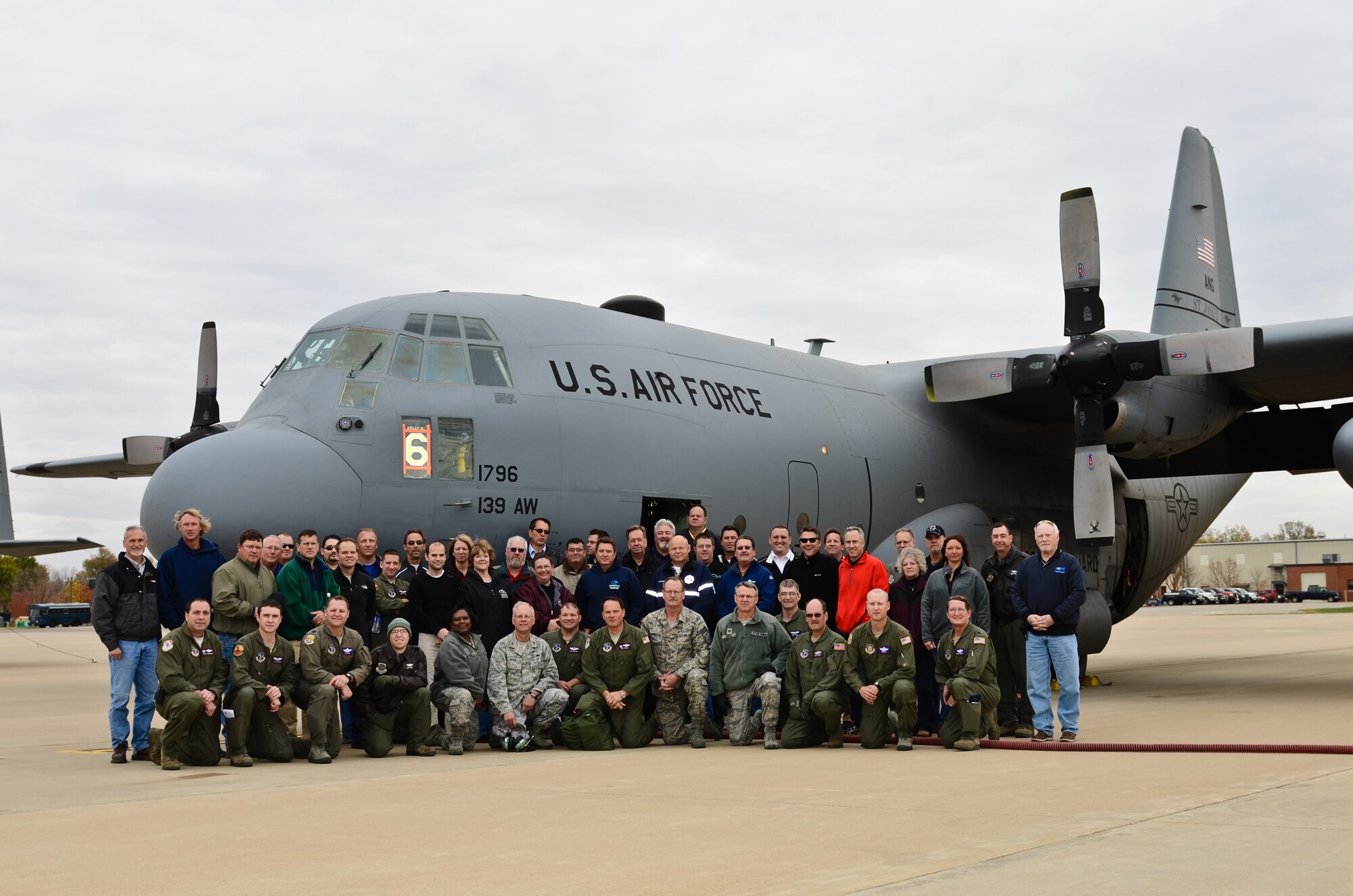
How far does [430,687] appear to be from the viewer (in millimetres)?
9680

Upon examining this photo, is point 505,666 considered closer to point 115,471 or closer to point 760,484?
point 760,484

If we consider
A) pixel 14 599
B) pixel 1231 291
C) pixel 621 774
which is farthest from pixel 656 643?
pixel 14 599

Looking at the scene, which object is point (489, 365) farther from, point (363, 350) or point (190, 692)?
point (190, 692)

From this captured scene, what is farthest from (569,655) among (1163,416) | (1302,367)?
(1302,367)

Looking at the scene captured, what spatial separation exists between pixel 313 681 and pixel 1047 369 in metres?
8.65

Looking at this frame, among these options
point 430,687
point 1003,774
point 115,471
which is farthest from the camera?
point 115,471

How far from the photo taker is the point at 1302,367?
49.0 feet

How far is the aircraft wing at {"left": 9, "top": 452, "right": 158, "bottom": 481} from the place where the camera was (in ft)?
71.8

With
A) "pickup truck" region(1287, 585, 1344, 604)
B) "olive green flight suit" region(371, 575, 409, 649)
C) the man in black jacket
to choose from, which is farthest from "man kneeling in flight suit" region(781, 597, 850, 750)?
"pickup truck" region(1287, 585, 1344, 604)

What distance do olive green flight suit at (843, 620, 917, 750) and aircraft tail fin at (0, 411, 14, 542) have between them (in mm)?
24464

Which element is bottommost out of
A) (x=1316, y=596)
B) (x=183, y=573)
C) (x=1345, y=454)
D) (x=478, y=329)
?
(x=1316, y=596)

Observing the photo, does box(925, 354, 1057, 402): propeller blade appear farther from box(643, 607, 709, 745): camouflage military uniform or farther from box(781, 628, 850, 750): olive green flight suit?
box(643, 607, 709, 745): camouflage military uniform

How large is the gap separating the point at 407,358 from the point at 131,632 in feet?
11.2

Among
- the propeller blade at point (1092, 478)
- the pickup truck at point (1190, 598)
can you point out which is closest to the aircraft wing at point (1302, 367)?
the propeller blade at point (1092, 478)
